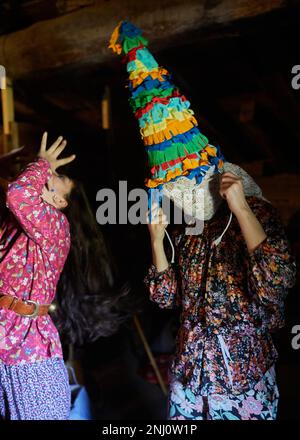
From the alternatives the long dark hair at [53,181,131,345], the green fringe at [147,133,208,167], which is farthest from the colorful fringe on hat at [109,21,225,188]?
the long dark hair at [53,181,131,345]

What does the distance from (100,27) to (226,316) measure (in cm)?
186

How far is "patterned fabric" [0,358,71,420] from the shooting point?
1.89m

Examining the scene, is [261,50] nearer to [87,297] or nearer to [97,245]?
[97,245]

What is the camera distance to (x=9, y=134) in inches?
117

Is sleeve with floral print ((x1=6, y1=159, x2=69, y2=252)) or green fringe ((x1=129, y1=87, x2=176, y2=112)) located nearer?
green fringe ((x1=129, y1=87, x2=176, y2=112))

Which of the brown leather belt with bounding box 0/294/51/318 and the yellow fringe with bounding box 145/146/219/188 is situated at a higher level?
the yellow fringe with bounding box 145/146/219/188

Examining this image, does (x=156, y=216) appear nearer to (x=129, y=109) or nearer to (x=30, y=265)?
(x=30, y=265)

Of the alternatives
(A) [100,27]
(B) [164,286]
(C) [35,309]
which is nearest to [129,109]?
(A) [100,27]

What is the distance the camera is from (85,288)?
8.84 ft

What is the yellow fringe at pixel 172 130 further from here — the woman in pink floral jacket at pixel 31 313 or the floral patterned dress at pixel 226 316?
the woman in pink floral jacket at pixel 31 313

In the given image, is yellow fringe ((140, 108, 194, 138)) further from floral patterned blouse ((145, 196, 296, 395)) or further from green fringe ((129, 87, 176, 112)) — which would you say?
floral patterned blouse ((145, 196, 296, 395))

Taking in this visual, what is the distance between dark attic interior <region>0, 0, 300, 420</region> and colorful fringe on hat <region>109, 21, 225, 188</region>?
1.84 ft
